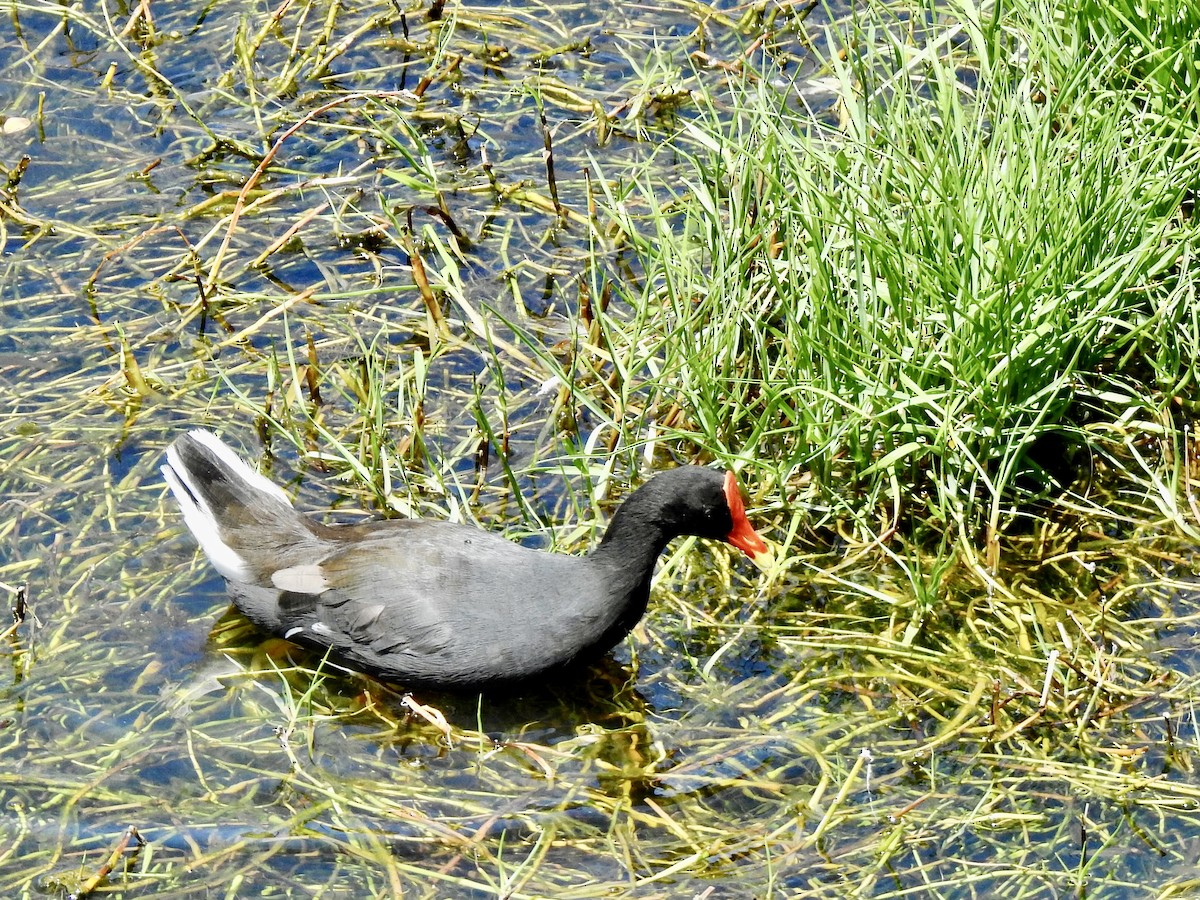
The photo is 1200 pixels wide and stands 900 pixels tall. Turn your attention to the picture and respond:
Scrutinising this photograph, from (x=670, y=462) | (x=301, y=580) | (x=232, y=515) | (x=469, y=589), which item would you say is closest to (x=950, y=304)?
(x=670, y=462)

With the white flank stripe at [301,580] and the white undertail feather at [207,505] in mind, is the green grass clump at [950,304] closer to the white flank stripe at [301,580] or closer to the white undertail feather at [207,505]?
the white flank stripe at [301,580]

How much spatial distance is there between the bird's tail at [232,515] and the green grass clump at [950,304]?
1.17 m

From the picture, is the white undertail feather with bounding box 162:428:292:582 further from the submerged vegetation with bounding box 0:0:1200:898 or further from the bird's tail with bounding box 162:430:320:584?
the submerged vegetation with bounding box 0:0:1200:898

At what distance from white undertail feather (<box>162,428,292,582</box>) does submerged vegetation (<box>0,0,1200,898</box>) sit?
191 mm

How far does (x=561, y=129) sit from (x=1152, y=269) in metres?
2.48

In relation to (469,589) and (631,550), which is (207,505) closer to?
(469,589)

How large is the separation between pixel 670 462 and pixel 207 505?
1384mm

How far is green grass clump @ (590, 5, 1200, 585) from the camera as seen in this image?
4.30 metres

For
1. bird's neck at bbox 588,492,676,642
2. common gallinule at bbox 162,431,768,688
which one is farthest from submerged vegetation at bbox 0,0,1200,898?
bird's neck at bbox 588,492,676,642

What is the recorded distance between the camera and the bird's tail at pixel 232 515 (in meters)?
4.28

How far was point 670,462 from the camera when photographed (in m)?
4.85

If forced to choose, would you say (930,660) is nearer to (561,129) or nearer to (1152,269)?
(1152,269)

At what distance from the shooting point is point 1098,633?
4305 millimetres

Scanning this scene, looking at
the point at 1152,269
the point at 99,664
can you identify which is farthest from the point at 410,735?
the point at 1152,269
